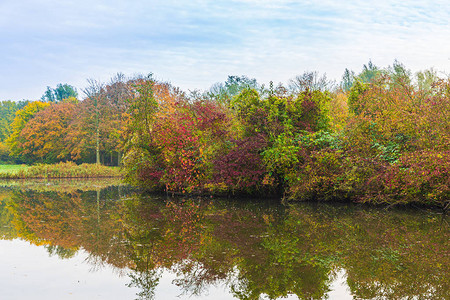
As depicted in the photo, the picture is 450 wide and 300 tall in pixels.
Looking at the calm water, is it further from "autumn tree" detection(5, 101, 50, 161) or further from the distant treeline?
"autumn tree" detection(5, 101, 50, 161)

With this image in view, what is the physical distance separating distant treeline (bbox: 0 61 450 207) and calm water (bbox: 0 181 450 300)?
1868mm

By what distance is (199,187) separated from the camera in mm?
18984

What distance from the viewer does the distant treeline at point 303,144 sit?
528 inches

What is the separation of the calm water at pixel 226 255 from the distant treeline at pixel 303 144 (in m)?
1.87

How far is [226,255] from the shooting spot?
24.3 ft

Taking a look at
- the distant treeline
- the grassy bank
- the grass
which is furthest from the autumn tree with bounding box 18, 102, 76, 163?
the distant treeline

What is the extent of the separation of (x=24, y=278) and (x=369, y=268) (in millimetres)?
5693

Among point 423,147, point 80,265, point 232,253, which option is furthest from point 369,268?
point 423,147

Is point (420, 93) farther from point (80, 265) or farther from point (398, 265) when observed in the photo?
point (80, 265)

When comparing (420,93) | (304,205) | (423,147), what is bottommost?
(304,205)

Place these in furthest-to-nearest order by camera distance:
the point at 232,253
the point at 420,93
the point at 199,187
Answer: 1. the point at 199,187
2. the point at 420,93
3. the point at 232,253

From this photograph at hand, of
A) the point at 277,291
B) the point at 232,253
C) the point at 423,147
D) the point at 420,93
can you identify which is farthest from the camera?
the point at 420,93

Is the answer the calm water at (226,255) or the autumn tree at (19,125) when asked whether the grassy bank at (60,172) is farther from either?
the calm water at (226,255)

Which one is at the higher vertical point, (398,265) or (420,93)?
(420,93)
